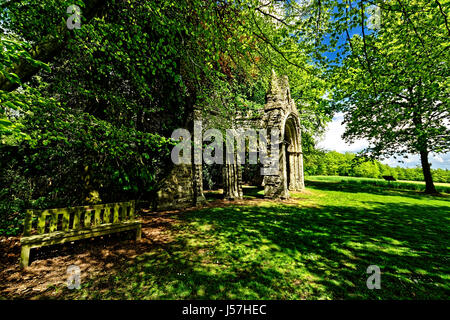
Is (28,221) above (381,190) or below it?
above

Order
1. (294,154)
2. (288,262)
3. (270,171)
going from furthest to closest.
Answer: (294,154) → (270,171) → (288,262)

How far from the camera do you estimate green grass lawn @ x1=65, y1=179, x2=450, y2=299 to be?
270 centimetres

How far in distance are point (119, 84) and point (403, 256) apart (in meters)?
10.9

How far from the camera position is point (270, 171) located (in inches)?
410

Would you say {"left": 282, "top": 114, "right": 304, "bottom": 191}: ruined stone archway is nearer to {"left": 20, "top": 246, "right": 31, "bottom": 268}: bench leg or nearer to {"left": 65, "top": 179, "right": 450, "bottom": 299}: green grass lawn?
{"left": 65, "top": 179, "right": 450, "bottom": 299}: green grass lawn

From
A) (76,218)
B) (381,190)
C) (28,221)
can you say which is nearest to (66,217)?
(76,218)

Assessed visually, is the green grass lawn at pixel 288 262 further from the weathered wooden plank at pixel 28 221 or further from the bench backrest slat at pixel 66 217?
the weathered wooden plank at pixel 28 221

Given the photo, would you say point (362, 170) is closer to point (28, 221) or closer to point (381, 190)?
point (381, 190)

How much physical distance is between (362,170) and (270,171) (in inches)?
1219

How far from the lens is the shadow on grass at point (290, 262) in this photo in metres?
A: 2.70

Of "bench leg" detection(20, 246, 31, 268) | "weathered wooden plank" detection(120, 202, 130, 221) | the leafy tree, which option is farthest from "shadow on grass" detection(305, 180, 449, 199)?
"bench leg" detection(20, 246, 31, 268)

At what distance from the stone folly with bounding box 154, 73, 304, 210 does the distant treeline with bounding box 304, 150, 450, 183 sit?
21.5ft

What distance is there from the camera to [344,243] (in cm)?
445
